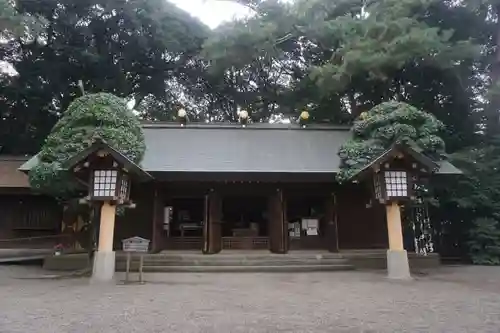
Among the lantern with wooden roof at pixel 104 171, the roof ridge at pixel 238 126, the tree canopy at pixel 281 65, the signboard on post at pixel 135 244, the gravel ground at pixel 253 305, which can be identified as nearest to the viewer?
the gravel ground at pixel 253 305

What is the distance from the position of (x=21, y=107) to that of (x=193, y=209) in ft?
37.8

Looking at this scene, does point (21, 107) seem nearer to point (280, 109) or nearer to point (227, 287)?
point (280, 109)

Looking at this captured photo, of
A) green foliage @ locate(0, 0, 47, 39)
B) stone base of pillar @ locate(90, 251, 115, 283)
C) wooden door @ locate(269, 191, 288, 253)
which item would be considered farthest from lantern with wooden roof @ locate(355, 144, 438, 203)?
green foliage @ locate(0, 0, 47, 39)

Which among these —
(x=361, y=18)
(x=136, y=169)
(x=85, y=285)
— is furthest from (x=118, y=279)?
(x=361, y=18)

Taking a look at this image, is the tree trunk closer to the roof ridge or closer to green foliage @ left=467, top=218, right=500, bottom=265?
green foliage @ left=467, top=218, right=500, bottom=265

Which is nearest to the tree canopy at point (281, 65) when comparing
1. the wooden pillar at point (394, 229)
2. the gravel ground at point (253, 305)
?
the wooden pillar at point (394, 229)

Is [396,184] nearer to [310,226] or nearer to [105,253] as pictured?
[310,226]

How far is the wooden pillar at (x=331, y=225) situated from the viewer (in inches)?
530

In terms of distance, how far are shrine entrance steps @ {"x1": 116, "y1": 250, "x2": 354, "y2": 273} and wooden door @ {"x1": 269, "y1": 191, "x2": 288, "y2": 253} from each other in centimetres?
54

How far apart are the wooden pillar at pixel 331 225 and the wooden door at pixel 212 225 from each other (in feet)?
11.6

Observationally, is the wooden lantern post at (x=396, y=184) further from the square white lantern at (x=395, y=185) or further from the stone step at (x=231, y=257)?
the stone step at (x=231, y=257)

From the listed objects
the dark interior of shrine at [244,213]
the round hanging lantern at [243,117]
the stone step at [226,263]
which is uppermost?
the round hanging lantern at [243,117]

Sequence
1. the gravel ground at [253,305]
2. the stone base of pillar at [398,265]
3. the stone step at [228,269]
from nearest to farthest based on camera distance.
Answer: the gravel ground at [253,305] → the stone base of pillar at [398,265] → the stone step at [228,269]

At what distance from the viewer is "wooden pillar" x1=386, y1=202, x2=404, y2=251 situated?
418 inches
